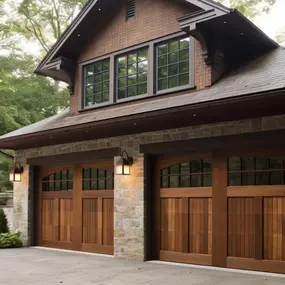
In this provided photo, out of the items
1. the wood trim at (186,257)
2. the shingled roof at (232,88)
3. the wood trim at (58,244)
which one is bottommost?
the wood trim at (58,244)

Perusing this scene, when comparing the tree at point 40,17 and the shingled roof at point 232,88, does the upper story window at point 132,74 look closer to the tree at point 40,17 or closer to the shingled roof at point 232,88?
the shingled roof at point 232,88

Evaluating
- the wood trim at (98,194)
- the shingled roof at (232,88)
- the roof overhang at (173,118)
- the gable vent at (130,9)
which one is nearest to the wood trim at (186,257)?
the wood trim at (98,194)

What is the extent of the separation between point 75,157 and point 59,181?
135 cm

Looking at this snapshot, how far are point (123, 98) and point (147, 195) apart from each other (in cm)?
270

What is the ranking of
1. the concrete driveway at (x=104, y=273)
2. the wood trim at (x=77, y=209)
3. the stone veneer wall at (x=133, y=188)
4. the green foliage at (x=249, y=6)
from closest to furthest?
the concrete driveway at (x=104, y=273) < the stone veneer wall at (x=133, y=188) < the wood trim at (x=77, y=209) < the green foliage at (x=249, y=6)

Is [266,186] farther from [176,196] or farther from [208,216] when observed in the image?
[176,196]

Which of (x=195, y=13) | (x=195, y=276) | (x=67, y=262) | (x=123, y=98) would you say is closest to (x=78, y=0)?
(x=123, y=98)

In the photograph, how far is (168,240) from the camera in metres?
10.1

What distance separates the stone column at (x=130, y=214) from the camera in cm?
1025

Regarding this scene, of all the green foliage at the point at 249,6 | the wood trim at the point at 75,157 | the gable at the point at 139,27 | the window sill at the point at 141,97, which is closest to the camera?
the window sill at the point at 141,97

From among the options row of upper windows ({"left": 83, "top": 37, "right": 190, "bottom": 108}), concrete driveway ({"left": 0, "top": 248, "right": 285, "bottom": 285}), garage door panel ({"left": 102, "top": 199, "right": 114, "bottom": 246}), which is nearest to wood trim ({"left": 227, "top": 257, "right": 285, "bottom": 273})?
concrete driveway ({"left": 0, "top": 248, "right": 285, "bottom": 285})

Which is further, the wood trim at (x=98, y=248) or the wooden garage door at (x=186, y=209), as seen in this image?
the wood trim at (x=98, y=248)

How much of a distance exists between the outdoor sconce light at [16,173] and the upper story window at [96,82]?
9.70ft

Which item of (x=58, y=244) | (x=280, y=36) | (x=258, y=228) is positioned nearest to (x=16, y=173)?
(x=58, y=244)
